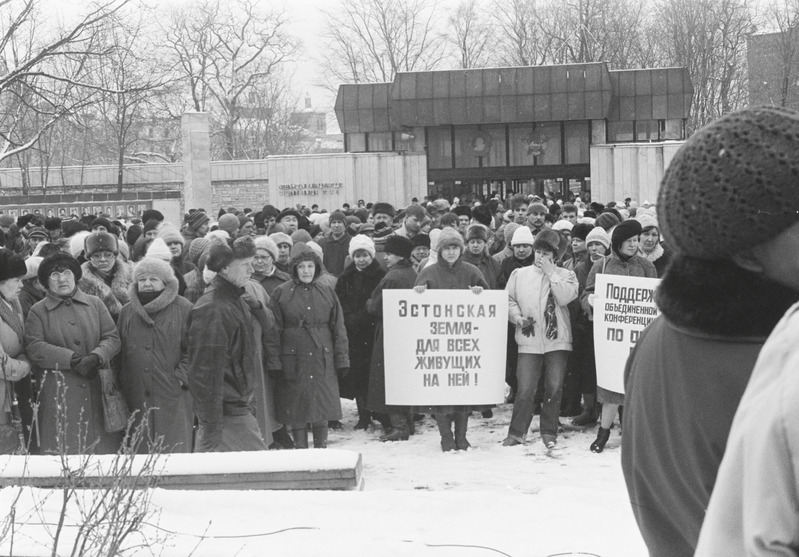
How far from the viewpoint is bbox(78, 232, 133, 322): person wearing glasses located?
29.8ft

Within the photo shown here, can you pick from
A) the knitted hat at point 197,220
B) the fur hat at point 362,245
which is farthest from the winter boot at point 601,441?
the knitted hat at point 197,220

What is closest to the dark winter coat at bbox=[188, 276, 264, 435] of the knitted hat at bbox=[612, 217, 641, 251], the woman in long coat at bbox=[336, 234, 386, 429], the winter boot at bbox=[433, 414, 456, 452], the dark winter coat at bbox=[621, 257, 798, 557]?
the winter boot at bbox=[433, 414, 456, 452]

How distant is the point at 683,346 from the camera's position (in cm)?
211

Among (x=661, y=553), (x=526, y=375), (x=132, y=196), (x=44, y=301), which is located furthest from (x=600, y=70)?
(x=661, y=553)

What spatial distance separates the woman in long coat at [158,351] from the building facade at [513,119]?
26.6 m

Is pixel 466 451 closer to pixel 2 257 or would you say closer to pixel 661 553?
pixel 2 257

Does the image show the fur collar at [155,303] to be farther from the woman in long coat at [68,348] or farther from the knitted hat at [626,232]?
the knitted hat at [626,232]

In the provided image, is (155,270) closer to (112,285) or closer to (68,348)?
(68,348)

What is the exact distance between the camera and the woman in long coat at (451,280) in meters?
9.81

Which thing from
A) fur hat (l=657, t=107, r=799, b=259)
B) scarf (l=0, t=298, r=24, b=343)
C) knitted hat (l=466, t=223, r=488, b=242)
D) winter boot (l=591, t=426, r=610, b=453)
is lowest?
winter boot (l=591, t=426, r=610, b=453)

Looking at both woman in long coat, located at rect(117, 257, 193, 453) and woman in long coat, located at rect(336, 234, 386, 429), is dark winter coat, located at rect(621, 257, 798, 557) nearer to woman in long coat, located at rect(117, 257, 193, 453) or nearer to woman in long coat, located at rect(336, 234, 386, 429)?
woman in long coat, located at rect(117, 257, 193, 453)

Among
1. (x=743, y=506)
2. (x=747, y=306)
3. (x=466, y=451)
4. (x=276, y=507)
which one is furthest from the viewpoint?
(x=466, y=451)

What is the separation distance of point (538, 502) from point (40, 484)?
8.58ft

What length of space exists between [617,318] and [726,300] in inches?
304
